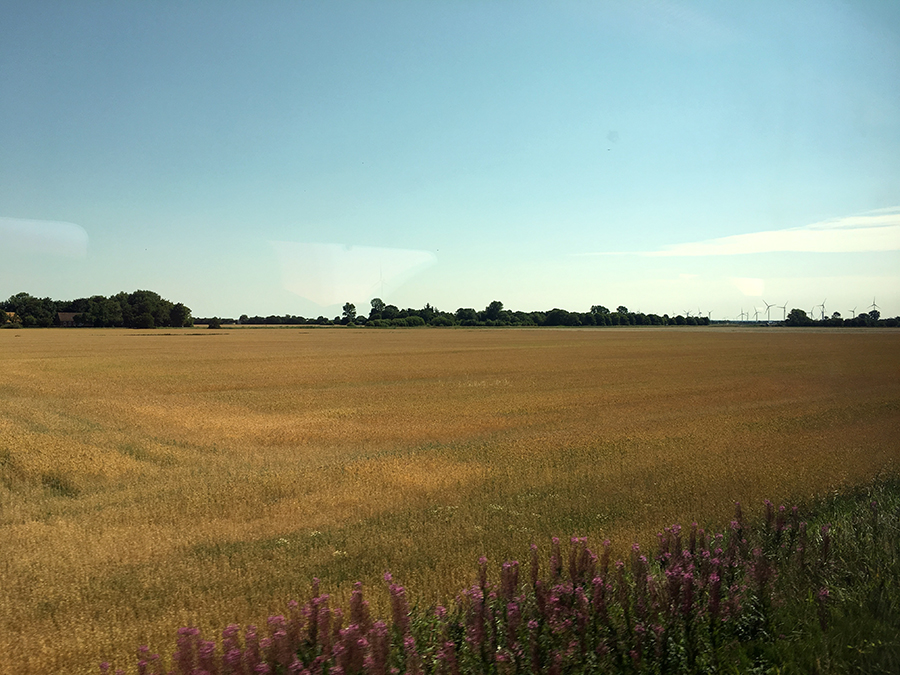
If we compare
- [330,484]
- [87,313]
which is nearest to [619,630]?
[330,484]

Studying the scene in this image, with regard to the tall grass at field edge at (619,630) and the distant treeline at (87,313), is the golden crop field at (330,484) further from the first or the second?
the distant treeline at (87,313)

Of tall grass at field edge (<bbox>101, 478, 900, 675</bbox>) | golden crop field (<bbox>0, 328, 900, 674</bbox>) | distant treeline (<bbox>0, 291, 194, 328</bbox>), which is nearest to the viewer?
tall grass at field edge (<bbox>101, 478, 900, 675</bbox>)

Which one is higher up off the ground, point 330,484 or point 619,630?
point 619,630

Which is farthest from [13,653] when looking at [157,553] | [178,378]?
[178,378]

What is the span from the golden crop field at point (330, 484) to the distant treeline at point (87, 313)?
165502mm

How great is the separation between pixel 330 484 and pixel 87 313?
639 ft

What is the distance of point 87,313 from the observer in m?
178

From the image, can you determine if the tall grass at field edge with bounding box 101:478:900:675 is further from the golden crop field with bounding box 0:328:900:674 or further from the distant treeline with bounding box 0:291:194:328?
the distant treeline with bounding box 0:291:194:328

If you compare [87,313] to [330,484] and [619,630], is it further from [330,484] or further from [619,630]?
[619,630]

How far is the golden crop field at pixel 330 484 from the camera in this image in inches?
331

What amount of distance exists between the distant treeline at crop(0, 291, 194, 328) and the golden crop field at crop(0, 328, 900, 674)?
6516 inches

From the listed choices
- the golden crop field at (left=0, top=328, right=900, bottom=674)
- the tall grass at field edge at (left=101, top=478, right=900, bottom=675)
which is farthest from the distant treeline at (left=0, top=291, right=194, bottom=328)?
the tall grass at field edge at (left=101, top=478, right=900, bottom=675)

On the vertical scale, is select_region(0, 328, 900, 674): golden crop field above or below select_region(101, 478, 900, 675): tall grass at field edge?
below

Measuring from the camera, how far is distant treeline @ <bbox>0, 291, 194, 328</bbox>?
173m
